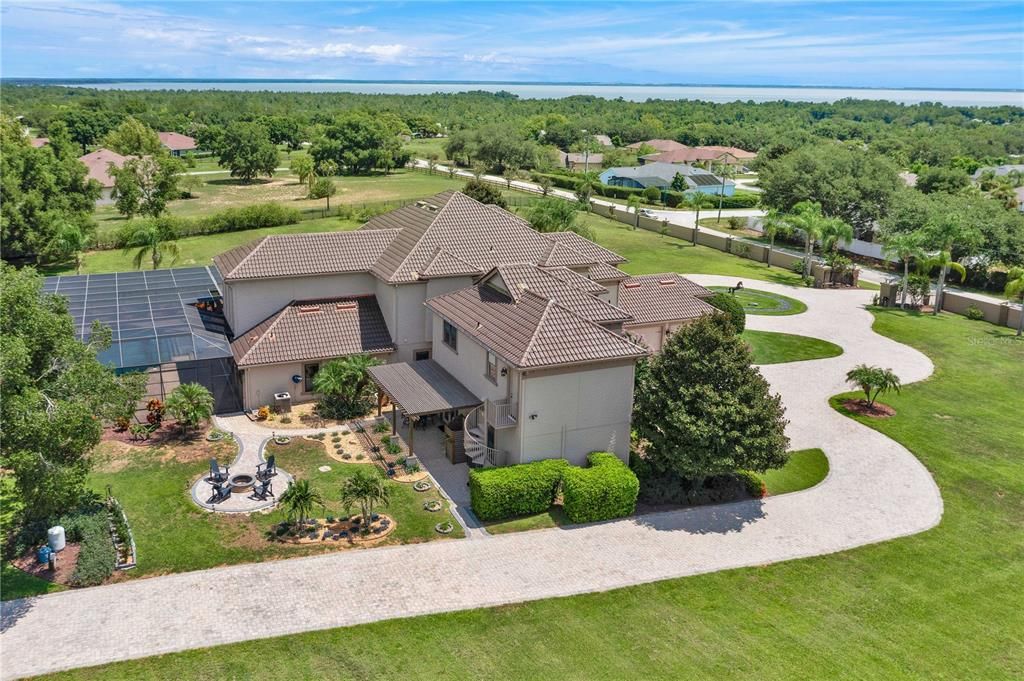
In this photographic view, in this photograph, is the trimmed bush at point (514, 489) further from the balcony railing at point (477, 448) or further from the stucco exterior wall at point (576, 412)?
the balcony railing at point (477, 448)

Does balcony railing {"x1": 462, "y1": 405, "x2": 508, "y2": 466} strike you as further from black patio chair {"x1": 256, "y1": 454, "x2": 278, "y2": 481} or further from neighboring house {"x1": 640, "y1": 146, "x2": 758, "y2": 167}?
neighboring house {"x1": 640, "y1": 146, "x2": 758, "y2": 167}

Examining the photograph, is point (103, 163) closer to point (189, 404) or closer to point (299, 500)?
point (189, 404)

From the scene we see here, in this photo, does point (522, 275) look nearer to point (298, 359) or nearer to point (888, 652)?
point (298, 359)

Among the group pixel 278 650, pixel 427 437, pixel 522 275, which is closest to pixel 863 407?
pixel 522 275

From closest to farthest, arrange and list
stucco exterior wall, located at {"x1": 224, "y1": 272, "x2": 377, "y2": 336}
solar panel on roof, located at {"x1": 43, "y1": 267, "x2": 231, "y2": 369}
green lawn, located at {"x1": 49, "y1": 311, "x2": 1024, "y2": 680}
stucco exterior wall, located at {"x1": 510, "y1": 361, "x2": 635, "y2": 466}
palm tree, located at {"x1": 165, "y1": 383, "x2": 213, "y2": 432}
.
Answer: green lawn, located at {"x1": 49, "y1": 311, "x2": 1024, "y2": 680} → stucco exterior wall, located at {"x1": 510, "y1": 361, "x2": 635, "y2": 466} → palm tree, located at {"x1": 165, "y1": 383, "x2": 213, "y2": 432} → solar panel on roof, located at {"x1": 43, "y1": 267, "x2": 231, "y2": 369} → stucco exterior wall, located at {"x1": 224, "y1": 272, "x2": 377, "y2": 336}

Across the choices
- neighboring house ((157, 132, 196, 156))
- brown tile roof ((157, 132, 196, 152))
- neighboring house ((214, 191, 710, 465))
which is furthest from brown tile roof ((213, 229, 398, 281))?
brown tile roof ((157, 132, 196, 152))

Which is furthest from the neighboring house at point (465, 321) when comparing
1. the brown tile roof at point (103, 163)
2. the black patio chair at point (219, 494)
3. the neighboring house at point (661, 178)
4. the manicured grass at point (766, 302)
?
the neighboring house at point (661, 178)
